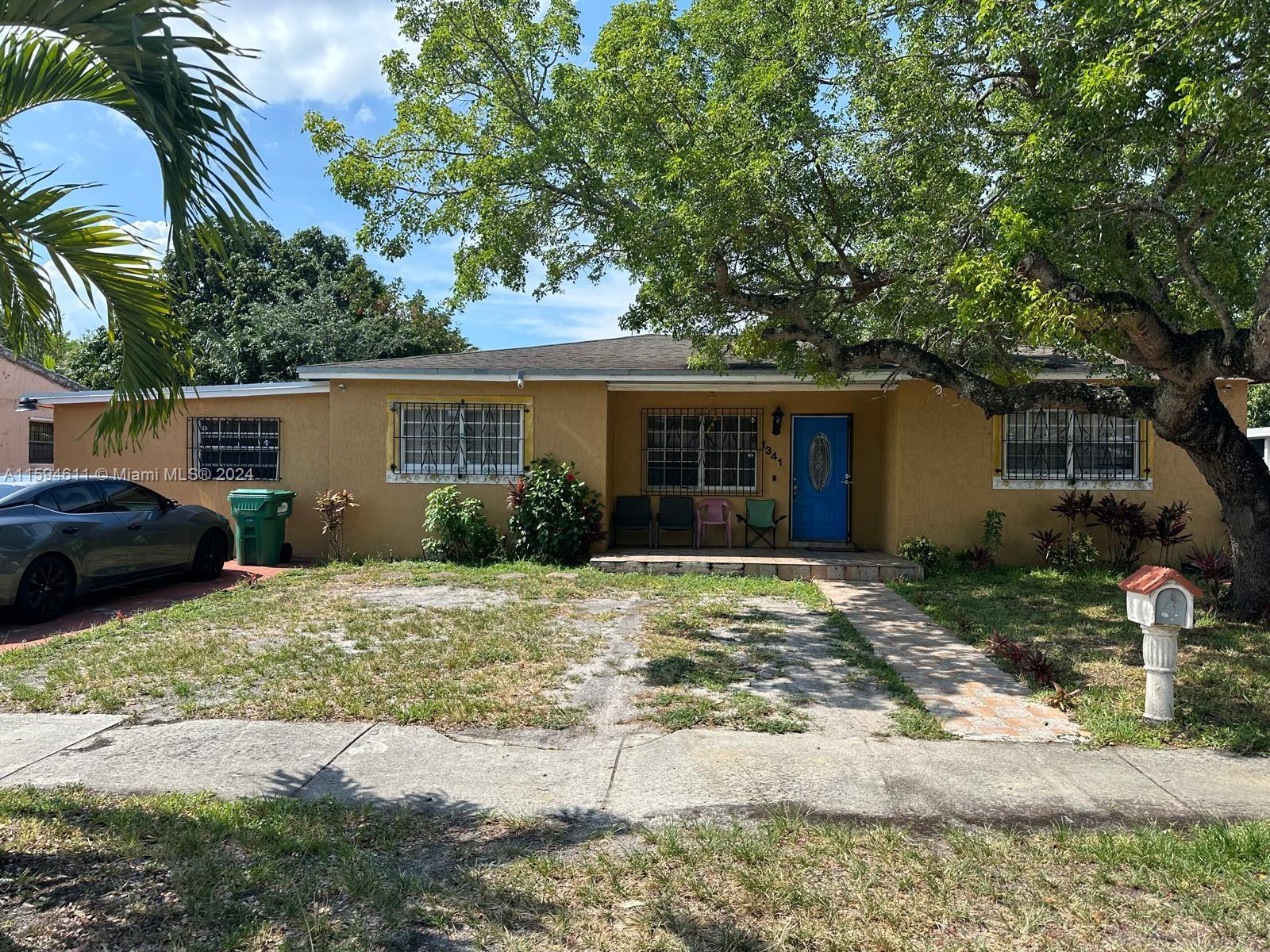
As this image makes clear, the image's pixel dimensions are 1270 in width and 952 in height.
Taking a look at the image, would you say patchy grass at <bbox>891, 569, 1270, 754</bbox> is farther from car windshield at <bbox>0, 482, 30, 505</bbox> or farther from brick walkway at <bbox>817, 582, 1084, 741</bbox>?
car windshield at <bbox>0, 482, 30, 505</bbox>

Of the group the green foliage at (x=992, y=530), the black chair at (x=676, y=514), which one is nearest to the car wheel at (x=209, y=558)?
the black chair at (x=676, y=514)

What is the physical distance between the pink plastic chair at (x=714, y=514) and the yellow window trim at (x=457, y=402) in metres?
2.86

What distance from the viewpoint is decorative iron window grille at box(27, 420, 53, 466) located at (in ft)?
69.6

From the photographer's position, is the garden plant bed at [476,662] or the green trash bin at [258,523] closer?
the garden plant bed at [476,662]

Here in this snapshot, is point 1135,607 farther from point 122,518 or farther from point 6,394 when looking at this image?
point 6,394

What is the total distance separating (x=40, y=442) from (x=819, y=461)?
67.7ft

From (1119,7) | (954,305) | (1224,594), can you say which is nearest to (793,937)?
(954,305)

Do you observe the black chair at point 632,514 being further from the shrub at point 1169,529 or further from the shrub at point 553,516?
the shrub at point 1169,529

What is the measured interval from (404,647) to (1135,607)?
18.1ft

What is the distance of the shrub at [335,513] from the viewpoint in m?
12.0

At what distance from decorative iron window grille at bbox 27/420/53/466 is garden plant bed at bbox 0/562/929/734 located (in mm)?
16151

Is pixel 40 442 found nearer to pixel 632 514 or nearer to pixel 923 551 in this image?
pixel 632 514

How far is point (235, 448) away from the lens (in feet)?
42.0

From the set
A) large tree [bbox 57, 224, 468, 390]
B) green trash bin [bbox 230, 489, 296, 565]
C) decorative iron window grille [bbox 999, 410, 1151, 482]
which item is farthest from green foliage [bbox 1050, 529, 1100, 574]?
large tree [bbox 57, 224, 468, 390]
